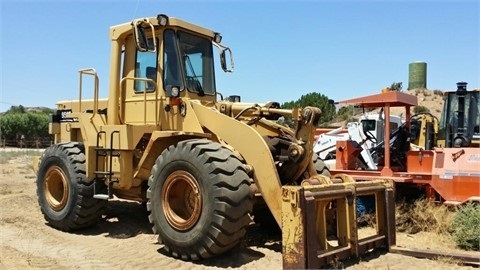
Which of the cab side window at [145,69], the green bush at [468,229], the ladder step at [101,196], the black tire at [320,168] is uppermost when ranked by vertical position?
the cab side window at [145,69]

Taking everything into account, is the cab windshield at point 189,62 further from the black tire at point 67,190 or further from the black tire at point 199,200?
the black tire at point 67,190

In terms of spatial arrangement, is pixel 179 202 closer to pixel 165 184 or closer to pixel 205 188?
pixel 165 184

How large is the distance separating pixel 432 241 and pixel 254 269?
3.31m

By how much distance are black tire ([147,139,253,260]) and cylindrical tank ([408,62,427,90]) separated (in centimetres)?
4419

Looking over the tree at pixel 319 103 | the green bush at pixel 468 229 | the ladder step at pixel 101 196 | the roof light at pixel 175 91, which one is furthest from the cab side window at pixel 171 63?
the tree at pixel 319 103

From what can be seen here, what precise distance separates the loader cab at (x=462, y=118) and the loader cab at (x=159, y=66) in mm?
6116

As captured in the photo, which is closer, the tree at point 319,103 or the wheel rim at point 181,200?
the wheel rim at point 181,200

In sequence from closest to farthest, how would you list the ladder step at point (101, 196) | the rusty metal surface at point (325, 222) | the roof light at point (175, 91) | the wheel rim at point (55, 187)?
the rusty metal surface at point (325, 222), the roof light at point (175, 91), the ladder step at point (101, 196), the wheel rim at point (55, 187)

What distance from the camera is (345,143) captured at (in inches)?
395

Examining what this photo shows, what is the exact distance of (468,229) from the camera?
273 inches

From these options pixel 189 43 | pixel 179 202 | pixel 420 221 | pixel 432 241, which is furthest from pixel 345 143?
pixel 179 202

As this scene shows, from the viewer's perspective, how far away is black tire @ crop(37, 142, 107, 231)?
7844 mm

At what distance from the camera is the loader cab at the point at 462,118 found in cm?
1138

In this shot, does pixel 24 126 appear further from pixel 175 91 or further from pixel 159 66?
pixel 175 91
